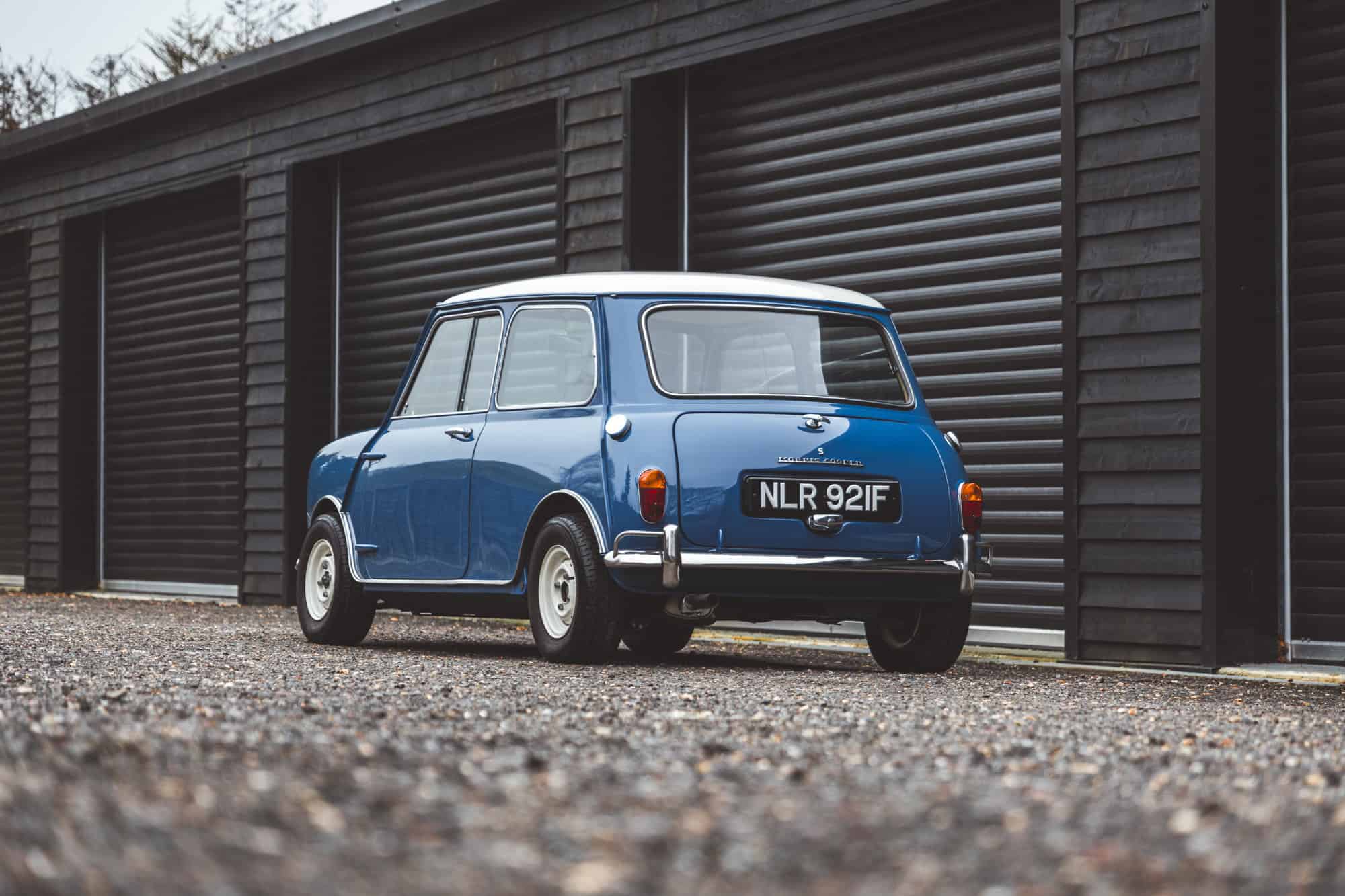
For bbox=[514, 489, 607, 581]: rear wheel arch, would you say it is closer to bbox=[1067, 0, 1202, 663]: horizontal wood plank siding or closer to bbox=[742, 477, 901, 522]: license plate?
bbox=[742, 477, 901, 522]: license plate

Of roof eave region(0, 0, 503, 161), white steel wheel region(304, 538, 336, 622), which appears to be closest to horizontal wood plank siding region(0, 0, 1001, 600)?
roof eave region(0, 0, 503, 161)

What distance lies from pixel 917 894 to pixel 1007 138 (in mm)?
8128

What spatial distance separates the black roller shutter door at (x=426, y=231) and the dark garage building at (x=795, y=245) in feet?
0.11

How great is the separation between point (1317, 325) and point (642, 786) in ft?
19.8

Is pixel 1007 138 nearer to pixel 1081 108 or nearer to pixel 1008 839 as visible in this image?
pixel 1081 108

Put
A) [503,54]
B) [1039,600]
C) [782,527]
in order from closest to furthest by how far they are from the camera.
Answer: [782,527], [1039,600], [503,54]

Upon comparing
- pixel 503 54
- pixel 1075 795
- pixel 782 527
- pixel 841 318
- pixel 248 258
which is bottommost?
pixel 1075 795

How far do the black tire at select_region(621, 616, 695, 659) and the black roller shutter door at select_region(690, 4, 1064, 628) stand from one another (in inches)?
79.9

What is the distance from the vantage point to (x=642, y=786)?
3.98m

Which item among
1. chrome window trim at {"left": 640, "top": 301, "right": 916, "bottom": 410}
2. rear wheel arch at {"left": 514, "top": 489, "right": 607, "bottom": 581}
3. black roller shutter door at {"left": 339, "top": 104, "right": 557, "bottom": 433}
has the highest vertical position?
black roller shutter door at {"left": 339, "top": 104, "right": 557, "bottom": 433}

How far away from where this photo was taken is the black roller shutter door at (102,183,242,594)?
16.7 m

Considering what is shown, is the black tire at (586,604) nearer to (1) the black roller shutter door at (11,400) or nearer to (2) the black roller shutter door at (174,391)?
(2) the black roller shutter door at (174,391)

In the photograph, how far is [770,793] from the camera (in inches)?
155

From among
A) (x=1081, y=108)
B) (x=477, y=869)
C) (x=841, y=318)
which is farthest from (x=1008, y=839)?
(x=1081, y=108)
